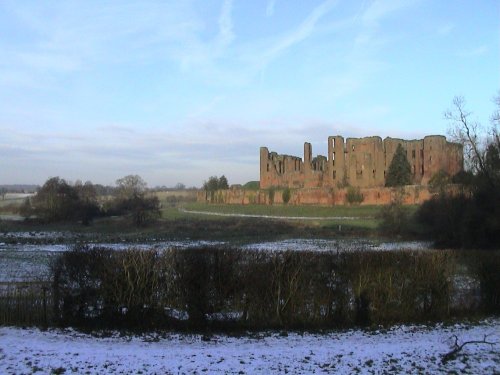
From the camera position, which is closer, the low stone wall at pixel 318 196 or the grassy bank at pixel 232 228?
the grassy bank at pixel 232 228

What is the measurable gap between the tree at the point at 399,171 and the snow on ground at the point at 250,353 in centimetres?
7487

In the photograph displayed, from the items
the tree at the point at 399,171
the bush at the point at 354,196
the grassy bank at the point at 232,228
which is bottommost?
the grassy bank at the point at 232,228

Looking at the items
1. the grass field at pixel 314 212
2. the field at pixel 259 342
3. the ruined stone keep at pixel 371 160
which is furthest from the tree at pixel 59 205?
the field at pixel 259 342

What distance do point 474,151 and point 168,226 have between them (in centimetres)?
3168

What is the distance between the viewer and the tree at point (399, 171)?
84875 mm

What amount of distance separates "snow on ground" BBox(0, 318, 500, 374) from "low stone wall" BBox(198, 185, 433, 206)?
178 feet

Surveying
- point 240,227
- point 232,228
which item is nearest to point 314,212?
point 240,227

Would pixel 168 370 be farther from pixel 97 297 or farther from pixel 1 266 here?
pixel 1 266

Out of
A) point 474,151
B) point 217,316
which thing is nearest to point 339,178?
point 474,151

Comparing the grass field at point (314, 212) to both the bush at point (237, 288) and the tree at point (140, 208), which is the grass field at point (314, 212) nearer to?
the tree at point (140, 208)

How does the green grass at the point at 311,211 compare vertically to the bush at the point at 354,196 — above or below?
below

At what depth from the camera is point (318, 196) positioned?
8431cm

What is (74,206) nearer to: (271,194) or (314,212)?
(314,212)

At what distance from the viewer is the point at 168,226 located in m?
54.4
